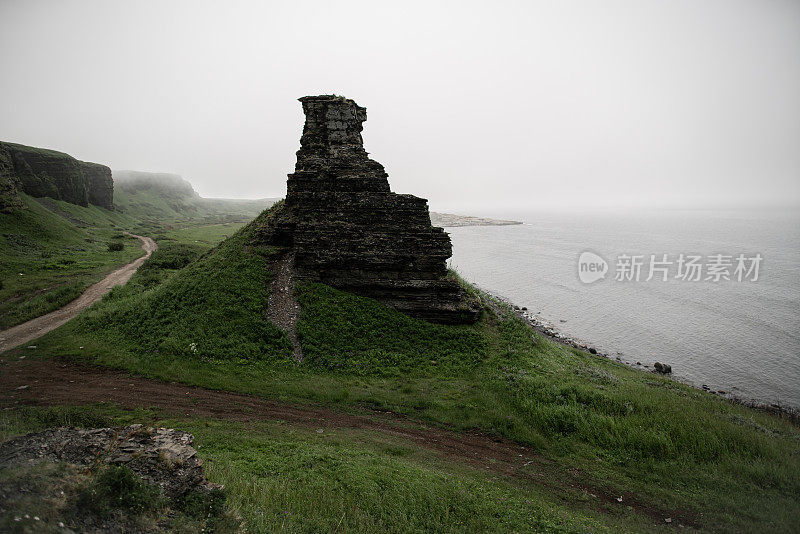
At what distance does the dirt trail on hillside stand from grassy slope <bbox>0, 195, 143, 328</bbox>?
384 inches

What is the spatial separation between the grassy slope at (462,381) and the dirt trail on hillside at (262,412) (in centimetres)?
65

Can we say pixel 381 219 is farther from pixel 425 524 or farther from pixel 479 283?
pixel 479 283

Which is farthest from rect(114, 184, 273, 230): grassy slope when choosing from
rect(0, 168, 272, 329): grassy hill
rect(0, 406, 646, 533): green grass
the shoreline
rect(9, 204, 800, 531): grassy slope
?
rect(0, 406, 646, 533): green grass

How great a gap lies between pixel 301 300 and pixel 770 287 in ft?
214

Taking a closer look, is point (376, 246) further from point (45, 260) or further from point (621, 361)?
point (45, 260)

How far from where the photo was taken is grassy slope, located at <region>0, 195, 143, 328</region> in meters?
24.2

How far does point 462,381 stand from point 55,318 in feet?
90.6

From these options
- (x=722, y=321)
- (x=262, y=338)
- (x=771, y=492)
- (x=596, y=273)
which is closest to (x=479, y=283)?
(x=596, y=273)

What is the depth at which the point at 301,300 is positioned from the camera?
23.1m

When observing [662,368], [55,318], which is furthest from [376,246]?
[662,368]

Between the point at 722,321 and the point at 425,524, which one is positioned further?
the point at 722,321

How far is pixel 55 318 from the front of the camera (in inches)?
881

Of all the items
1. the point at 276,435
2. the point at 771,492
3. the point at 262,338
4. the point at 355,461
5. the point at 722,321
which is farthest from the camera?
the point at 722,321

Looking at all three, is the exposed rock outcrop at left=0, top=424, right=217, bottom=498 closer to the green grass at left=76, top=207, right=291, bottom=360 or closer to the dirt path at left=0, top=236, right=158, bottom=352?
the green grass at left=76, top=207, right=291, bottom=360
